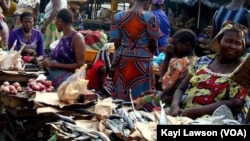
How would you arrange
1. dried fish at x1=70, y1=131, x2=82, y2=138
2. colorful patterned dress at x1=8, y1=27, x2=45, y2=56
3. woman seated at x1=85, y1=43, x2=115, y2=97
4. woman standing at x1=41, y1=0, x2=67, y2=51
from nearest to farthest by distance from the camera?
dried fish at x1=70, y1=131, x2=82, y2=138, woman seated at x1=85, y1=43, x2=115, y2=97, colorful patterned dress at x1=8, y1=27, x2=45, y2=56, woman standing at x1=41, y1=0, x2=67, y2=51

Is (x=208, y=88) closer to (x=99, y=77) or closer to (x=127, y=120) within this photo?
(x=127, y=120)

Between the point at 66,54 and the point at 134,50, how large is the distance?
809 mm

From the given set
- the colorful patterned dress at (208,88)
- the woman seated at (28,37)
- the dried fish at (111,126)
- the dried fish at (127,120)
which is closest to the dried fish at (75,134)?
the dried fish at (111,126)

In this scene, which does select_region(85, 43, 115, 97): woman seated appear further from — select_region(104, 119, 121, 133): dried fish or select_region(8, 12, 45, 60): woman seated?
select_region(104, 119, 121, 133): dried fish

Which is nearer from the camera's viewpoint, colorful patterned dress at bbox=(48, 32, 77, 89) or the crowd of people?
the crowd of people

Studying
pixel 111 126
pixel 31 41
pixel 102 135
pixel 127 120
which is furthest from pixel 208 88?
pixel 31 41

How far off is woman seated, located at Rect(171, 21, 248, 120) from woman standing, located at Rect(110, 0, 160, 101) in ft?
5.32

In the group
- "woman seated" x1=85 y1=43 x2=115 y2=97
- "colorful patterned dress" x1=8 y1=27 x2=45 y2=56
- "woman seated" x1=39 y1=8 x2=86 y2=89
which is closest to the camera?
"woman seated" x1=39 y1=8 x2=86 y2=89

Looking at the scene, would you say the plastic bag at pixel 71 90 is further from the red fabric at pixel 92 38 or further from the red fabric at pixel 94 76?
the red fabric at pixel 92 38

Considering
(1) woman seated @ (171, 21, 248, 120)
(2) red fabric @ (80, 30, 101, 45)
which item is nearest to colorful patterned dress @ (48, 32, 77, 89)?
(2) red fabric @ (80, 30, 101, 45)

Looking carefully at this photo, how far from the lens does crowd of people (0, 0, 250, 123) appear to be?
3938 mm

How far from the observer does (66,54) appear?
5805 millimetres

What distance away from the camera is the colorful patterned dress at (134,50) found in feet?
19.0

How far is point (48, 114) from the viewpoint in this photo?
14.2 feet
